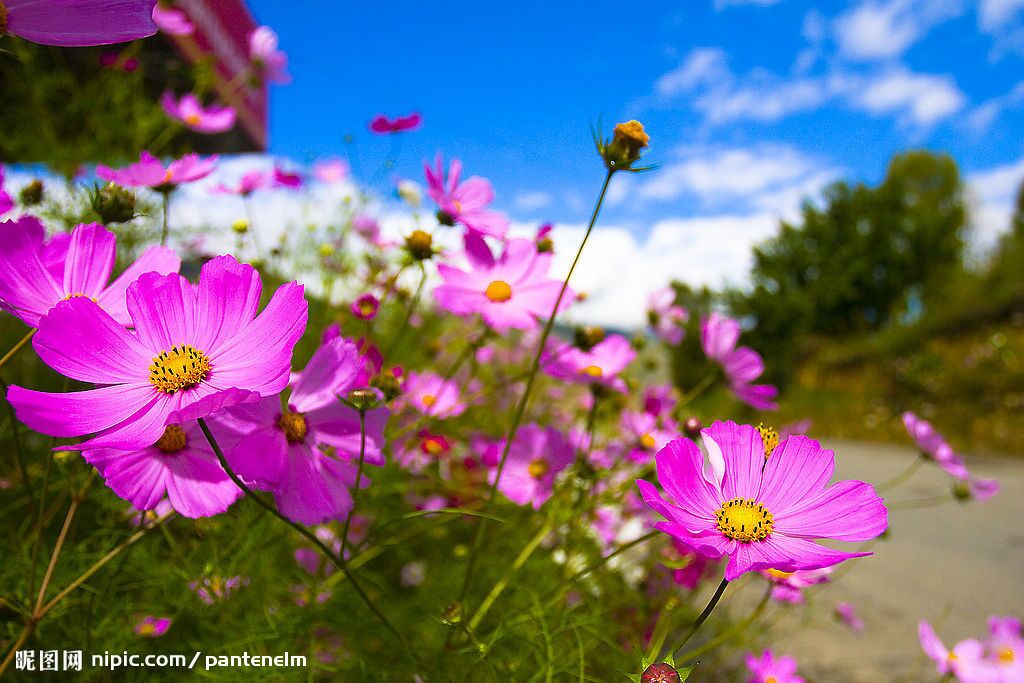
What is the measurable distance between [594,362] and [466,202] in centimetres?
24

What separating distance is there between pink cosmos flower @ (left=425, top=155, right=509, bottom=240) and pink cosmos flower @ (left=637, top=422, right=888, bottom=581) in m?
0.30

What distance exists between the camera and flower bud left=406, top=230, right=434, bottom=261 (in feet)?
1.93

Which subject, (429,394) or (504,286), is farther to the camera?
(429,394)

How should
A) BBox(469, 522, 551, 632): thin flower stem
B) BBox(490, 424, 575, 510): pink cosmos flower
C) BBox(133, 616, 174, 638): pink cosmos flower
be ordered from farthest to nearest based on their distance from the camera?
1. BBox(490, 424, 575, 510): pink cosmos flower
2. BBox(133, 616, 174, 638): pink cosmos flower
3. BBox(469, 522, 551, 632): thin flower stem

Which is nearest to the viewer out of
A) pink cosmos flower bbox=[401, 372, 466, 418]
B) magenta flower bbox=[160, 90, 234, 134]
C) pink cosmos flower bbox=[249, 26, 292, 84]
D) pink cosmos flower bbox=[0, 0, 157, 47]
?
pink cosmos flower bbox=[0, 0, 157, 47]

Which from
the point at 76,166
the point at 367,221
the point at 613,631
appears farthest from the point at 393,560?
the point at 76,166

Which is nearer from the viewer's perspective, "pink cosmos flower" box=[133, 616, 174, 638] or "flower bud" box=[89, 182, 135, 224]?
"flower bud" box=[89, 182, 135, 224]

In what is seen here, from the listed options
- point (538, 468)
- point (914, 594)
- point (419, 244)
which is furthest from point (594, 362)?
point (914, 594)

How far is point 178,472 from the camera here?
38 cm

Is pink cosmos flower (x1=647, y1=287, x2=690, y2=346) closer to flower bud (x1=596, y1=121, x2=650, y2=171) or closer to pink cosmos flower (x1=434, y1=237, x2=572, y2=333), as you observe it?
pink cosmos flower (x1=434, y1=237, x2=572, y2=333)

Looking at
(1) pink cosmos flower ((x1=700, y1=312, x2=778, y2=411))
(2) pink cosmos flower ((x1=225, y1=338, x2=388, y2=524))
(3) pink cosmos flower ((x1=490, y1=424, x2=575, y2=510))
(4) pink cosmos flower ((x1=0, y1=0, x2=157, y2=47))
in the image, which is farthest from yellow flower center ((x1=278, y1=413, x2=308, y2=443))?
(1) pink cosmos flower ((x1=700, y1=312, x2=778, y2=411))

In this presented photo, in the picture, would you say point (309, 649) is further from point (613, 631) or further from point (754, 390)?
point (754, 390)

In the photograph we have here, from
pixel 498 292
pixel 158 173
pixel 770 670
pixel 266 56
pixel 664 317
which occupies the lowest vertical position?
pixel 770 670

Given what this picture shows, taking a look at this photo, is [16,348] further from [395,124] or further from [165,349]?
[395,124]
